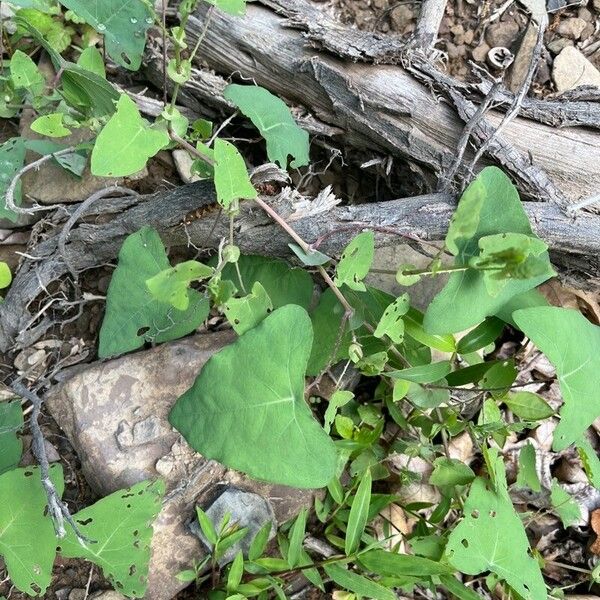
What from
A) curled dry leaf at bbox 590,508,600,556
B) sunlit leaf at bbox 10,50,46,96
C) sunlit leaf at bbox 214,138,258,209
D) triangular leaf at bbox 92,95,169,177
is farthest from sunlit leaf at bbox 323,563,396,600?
sunlit leaf at bbox 10,50,46,96

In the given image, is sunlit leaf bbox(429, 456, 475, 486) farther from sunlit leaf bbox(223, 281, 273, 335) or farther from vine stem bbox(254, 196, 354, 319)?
sunlit leaf bbox(223, 281, 273, 335)

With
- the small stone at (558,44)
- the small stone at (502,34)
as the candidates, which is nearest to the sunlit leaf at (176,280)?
the small stone at (502,34)

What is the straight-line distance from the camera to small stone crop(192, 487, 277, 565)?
1.62 m

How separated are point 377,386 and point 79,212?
910mm

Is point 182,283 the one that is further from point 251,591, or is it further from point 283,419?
point 251,591

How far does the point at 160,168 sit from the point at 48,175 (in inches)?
11.8

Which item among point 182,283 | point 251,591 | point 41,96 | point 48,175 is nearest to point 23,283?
point 48,175

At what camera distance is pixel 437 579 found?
5.17 ft

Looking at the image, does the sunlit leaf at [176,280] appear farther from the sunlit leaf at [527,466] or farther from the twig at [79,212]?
the sunlit leaf at [527,466]

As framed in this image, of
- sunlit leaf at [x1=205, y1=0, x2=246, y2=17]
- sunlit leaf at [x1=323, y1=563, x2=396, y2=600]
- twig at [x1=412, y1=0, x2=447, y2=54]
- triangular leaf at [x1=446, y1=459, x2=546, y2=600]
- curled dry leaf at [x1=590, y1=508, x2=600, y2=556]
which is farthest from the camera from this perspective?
curled dry leaf at [x1=590, y1=508, x2=600, y2=556]

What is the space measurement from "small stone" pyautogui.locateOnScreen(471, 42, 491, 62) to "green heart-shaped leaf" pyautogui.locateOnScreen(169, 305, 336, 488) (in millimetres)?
1200

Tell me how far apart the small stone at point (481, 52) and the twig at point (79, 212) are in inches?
44.5

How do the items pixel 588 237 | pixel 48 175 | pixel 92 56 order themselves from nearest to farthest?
pixel 588 237 → pixel 92 56 → pixel 48 175

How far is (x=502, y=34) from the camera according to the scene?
203 centimetres
